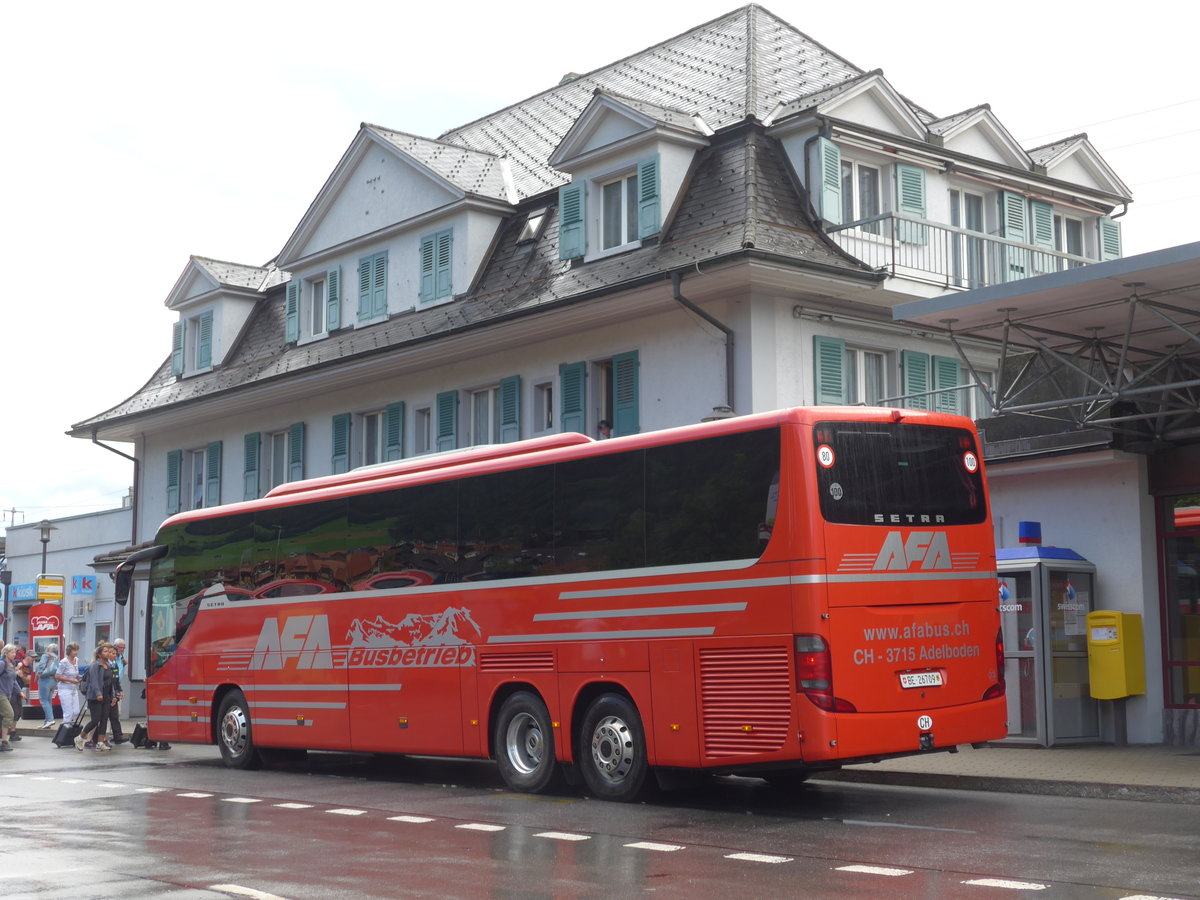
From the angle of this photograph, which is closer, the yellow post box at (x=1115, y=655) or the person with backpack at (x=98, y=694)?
the yellow post box at (x=1115, y=655)

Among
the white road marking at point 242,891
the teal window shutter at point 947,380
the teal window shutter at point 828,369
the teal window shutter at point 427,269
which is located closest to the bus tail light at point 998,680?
the white road marking at point 242,891

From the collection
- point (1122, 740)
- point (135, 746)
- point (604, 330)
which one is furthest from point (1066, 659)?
point (135, 746)

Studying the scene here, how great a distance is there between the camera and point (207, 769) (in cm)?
1998

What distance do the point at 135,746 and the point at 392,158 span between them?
1262 cm

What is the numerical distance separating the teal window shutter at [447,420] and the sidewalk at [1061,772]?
12.4m

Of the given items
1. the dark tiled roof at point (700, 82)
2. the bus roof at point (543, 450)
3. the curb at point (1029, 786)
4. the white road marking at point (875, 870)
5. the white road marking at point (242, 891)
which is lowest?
the white road marking at point (242, 891)

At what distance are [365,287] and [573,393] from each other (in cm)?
736

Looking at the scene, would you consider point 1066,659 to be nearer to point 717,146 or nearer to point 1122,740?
point 1122,740

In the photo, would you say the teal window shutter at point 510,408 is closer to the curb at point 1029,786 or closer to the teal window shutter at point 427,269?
the teal window shutter at point 427,269

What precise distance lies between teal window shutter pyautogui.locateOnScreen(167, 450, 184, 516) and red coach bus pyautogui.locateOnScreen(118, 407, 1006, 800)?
62.2 ft

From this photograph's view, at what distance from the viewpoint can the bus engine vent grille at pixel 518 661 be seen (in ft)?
49.8

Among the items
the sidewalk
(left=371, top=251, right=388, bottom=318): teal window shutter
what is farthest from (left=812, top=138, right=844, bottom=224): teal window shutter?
(left=371, top=251, right=388, bottom=318): teal window shutter

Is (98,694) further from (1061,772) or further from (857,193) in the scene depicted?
(1061,772)

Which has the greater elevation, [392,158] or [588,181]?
[392,158]
